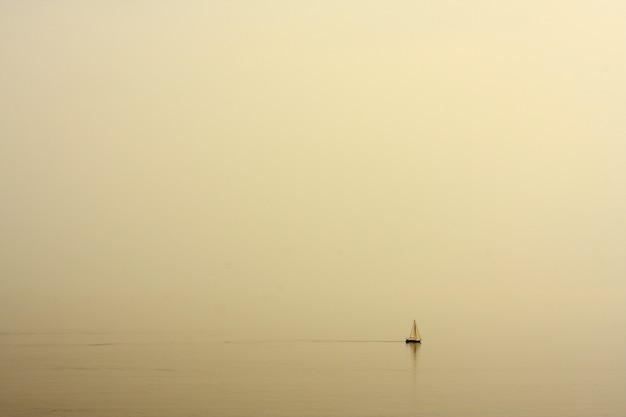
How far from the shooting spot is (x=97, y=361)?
96938 millimetres

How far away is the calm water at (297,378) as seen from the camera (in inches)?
2566

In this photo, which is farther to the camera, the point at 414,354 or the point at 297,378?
the point at 414,354

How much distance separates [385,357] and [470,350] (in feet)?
52.4

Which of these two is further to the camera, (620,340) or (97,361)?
(620,340)

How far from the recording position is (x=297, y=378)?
84.3 meters

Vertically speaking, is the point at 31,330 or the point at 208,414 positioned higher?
Answer: the point at 31,330

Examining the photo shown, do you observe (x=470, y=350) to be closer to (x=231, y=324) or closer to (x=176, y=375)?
(x=176, y=375)

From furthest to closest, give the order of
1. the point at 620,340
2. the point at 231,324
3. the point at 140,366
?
1. the point at 231,324
2. the point at 620,340
3. the point at 140,366

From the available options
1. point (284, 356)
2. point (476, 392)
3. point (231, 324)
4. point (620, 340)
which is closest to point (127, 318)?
→ point (231, 324)

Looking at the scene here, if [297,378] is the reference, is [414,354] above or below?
above

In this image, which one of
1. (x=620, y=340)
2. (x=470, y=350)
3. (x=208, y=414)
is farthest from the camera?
(x=620, y=340)

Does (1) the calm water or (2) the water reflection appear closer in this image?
(1) the calm water

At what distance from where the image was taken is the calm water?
6519cm

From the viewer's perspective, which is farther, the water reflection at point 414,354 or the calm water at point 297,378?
the water reflection at point 414,354
